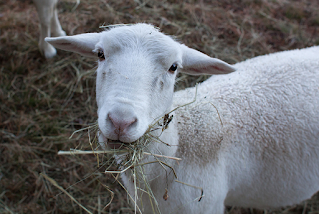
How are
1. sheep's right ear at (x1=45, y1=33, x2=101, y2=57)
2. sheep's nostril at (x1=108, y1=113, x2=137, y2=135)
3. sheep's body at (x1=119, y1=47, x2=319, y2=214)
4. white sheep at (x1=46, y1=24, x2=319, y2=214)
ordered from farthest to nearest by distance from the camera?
sheep's body at (x1=119, y1=47, x2=319, y2=214), sheep's right ear at (x1=45, y1=33, x2=101, y2=57), white sheep at (x1=46, y1=24, x2=319, y2=214), sheep's nostril at (x1=108, y1=113, x2=137, y2=135)

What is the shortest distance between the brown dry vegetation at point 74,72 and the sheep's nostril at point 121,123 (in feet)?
6.27

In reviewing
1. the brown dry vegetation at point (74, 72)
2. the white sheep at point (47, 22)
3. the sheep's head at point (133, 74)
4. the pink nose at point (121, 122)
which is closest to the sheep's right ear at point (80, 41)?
the sheep's head at point (133, 74)

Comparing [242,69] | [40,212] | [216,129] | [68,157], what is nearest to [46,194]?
[40,212]

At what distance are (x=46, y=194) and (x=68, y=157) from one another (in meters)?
0.59

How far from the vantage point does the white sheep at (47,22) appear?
3.85m

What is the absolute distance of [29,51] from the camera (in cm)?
452

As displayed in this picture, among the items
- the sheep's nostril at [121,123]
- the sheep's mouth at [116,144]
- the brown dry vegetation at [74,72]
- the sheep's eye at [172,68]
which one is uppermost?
the sheep's eye at [172,68]

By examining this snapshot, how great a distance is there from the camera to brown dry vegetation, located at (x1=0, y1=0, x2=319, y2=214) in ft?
11.7

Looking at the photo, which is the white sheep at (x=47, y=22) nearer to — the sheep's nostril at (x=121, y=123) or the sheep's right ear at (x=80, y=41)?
the sheep's right ear at (x=80, y=41)

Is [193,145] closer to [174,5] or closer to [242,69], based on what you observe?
[242,69]

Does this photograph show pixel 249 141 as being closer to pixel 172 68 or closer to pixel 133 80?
pixel 172 68

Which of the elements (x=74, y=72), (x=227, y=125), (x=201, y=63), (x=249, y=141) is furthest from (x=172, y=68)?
(x=74, y=72)

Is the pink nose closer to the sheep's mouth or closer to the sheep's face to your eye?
the sheep's face

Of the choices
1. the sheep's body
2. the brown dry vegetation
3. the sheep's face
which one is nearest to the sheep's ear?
the sheep's face
